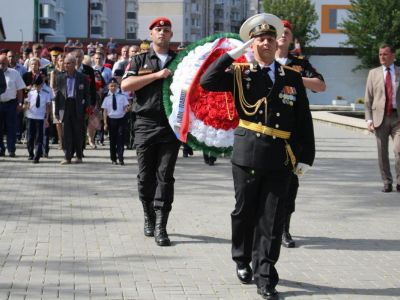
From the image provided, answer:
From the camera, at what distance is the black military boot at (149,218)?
923 cm

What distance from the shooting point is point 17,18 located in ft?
293

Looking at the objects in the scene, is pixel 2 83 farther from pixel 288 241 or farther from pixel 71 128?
pixel 288 241

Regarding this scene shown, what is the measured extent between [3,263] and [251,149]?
2.58 metres

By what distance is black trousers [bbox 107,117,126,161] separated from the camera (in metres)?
16.4

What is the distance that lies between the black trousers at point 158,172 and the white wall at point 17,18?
3218 inches

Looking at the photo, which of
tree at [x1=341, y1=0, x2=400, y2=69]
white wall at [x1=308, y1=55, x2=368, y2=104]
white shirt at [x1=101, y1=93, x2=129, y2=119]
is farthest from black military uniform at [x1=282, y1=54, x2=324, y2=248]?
white wall at [x1=308, y1=55, x2=368, y2=104]

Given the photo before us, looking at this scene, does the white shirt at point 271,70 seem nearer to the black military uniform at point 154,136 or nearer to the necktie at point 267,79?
the necktie at point 267,79

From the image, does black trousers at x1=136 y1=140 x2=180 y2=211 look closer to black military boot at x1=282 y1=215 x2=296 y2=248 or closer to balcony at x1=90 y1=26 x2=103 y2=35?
black military boot at x1=282 y1=215 x2=296 y2=248

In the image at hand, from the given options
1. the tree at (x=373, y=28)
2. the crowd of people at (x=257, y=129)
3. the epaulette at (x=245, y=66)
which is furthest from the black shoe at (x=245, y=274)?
the tree at (x=373, y=28)

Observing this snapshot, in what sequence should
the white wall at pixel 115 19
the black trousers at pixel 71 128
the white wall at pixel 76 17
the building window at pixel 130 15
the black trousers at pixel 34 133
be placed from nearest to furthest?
the black trousers at pixel 71 128
the black trousers at pixel 34 133
the white wall at pixel 76 17
the white wall at pixel 115 19
the building window at pixel 130 15

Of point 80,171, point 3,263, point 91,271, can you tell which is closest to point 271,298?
point 91,271

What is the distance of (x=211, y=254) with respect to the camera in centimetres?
845

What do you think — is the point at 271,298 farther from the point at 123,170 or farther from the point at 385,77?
the point at 123,170

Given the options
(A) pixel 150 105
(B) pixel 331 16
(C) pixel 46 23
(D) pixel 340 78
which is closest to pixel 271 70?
(A) pixel 150 105
